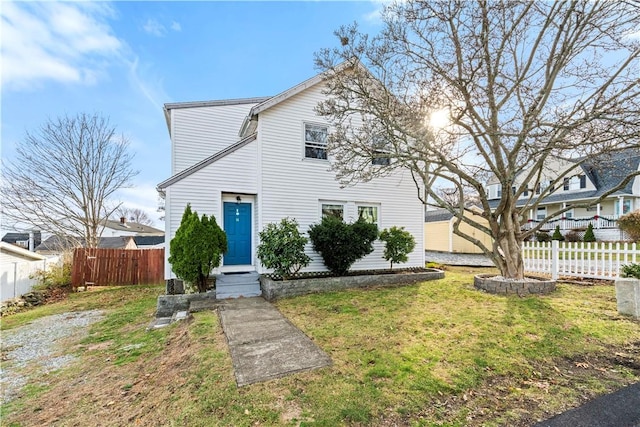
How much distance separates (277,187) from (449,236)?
15738 mm

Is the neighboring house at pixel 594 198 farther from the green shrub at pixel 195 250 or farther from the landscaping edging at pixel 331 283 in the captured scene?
the green shrub at pixel 195 250

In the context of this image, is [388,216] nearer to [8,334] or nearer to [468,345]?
[468,345]

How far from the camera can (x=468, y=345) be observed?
14.0 ft

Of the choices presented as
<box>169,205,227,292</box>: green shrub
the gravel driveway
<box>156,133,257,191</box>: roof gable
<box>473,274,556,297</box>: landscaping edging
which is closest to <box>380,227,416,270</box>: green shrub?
<box>473,274,556,297</box>: landscaping edging

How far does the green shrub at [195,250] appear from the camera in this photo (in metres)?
6.93

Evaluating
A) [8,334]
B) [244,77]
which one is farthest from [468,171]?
[8,334]

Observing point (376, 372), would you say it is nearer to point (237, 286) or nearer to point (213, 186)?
point (237, 286)

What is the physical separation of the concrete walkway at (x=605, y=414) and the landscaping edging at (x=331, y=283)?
19.4 feet

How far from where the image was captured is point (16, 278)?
9047 mm

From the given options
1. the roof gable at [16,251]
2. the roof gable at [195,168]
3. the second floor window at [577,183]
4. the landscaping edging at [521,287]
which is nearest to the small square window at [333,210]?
the roof gable at [195,168]

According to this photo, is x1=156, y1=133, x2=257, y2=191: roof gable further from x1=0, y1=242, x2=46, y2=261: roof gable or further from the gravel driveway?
x1=0, y1=242, x2=46, y2=261: roof gable

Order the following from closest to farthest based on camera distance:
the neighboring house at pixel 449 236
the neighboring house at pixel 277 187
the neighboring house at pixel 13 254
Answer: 1. the neighboring house at pixel 277 187
2. the neighboring house at pixel 13 254
3. the neighboring house at pixel 449 236

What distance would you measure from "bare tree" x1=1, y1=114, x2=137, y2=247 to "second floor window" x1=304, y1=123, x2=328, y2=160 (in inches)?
452

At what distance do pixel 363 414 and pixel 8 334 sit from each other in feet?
27.6
